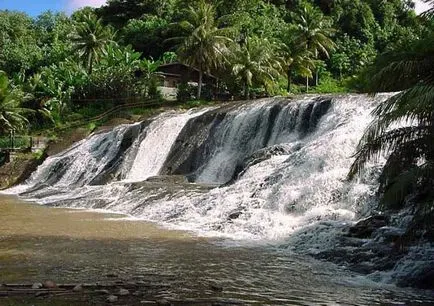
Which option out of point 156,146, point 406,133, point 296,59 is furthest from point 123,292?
point 296,59

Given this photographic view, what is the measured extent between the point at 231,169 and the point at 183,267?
45.2ft

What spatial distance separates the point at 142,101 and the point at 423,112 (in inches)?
1408

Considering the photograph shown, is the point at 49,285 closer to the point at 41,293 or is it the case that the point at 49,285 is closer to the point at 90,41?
the point at 41,293

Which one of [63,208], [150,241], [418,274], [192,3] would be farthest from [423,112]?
[192,3]

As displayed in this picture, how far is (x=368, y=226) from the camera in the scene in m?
11.5

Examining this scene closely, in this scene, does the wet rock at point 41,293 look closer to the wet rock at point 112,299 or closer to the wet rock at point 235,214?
the wet rock at point 112,299

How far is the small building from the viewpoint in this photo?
4559 centimetres

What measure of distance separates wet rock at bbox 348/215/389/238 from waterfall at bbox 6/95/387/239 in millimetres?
1349

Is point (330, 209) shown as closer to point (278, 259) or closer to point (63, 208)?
point (278, 259)

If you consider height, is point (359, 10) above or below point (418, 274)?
above

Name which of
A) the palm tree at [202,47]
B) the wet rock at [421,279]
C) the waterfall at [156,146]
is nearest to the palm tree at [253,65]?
the palm tree at [202,47]

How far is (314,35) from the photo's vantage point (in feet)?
156

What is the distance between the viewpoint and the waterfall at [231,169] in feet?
47.6

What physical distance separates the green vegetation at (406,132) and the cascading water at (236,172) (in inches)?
134
